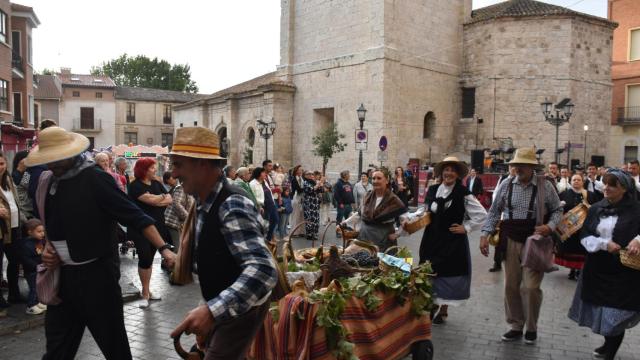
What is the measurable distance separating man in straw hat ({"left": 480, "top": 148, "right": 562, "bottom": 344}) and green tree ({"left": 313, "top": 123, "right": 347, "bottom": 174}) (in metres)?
22.1

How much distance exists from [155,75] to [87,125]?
22.8 meters

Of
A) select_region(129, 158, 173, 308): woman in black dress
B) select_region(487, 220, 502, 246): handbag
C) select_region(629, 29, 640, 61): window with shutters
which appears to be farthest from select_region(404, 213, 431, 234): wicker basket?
select_region(629, 29, 640, 61): window with shutters

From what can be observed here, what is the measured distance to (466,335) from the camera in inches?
234

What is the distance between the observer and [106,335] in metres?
3.52

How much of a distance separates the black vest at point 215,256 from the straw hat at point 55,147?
1.37m

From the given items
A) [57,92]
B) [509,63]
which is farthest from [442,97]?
[57,92]

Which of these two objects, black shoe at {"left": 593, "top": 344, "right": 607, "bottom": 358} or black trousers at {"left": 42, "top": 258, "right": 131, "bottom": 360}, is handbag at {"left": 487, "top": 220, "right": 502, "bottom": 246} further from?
black trousers at {"left": 42, "top": 258, "right": 131, "bottom": 360}

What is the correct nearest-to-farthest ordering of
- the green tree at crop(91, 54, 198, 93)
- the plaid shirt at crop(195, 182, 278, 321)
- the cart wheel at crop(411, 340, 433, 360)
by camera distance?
the plaid shirt at crop(195, 182, 278, 321), the cart wheel at crop(411, 340, 433, 360), the green tree at crop(91, 54, 198, 93)

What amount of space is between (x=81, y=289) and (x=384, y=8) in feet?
84.4

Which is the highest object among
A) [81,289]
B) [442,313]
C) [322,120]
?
[322,120]

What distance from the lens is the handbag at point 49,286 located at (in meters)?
3.43

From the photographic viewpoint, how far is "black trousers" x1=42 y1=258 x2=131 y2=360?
3482 mm

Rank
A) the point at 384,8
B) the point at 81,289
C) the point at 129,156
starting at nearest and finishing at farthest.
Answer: the point at 81,289, the point at 384,8, the point at 129,156

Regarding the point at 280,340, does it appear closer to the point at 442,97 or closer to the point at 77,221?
the point at 77,221
